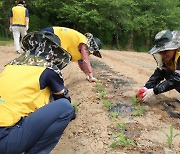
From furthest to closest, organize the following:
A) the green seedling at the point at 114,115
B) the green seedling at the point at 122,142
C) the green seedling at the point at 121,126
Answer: the green seedling at the point at 114,115 → the green seedling at the point at 121,126 → the green seedling at the point at 122,142

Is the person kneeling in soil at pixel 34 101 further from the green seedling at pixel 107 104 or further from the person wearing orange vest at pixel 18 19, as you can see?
the person wearing orange vest at pixel 18 19

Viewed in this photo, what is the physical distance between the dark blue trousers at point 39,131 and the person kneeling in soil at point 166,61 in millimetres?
1746

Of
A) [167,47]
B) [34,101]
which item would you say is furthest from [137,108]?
[34,101]

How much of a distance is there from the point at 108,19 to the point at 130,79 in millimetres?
10623

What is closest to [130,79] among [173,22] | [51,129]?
[51,129]

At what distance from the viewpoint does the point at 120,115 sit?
404 centimetres

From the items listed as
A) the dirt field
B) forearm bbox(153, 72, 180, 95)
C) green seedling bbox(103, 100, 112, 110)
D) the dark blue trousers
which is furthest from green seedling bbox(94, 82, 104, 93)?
the dark blue trousers

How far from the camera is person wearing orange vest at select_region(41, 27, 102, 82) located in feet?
16.9

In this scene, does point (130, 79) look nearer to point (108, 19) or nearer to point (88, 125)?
point (88, 125)

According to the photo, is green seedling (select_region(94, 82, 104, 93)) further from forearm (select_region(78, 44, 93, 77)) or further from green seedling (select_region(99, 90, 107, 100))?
forearm (select_region(78, 44, 93, 77))

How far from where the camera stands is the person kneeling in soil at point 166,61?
4125 mm

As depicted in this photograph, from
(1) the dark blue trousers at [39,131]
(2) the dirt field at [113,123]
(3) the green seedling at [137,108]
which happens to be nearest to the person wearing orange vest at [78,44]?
(2) the dirt field at [113,123]

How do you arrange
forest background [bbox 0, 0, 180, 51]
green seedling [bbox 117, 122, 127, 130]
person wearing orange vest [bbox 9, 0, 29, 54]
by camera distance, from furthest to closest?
1. forest background [bbox 0, 0, 180, 51]
2. person wearing orange vest [bbox 9, 0, 29, 54]
3. green seedling [bbox 117, 122, 127, 130]

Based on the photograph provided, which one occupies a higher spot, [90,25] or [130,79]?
[130,79]
